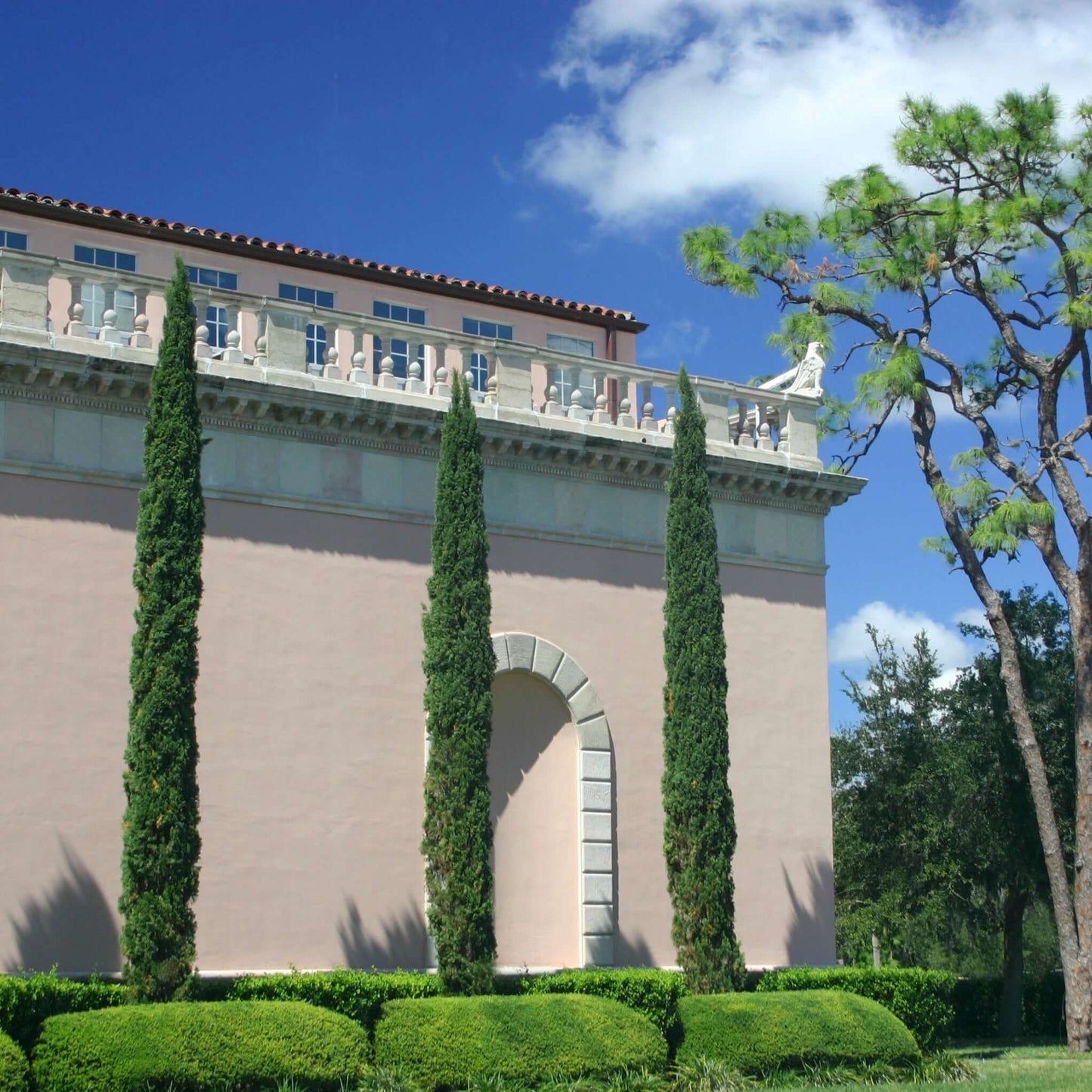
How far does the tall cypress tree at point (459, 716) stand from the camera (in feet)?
61.2

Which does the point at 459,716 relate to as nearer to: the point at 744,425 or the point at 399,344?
the point at 399,344

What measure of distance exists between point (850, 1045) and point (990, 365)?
14.2 metres

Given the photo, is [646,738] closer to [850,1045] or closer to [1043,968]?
[850,1045]

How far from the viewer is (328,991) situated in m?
18.0

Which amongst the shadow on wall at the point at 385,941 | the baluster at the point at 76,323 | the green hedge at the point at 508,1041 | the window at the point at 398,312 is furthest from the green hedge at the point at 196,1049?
the window at the point at 398,312

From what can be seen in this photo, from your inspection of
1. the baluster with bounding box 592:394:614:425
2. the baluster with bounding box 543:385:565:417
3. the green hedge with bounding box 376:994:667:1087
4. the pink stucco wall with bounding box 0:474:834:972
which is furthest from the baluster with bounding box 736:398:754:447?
the green hedge with bounding box 376:994:667:1087

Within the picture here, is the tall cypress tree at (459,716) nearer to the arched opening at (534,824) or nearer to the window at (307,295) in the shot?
the arched opening at (534,824)

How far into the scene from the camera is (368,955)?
19.9 m

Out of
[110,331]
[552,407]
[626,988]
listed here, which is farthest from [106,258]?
[626,988]

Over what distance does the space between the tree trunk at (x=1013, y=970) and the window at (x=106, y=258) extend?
64.3 ft

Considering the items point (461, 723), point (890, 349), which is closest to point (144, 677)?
point (461, 723)

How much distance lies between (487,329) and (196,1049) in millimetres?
15910

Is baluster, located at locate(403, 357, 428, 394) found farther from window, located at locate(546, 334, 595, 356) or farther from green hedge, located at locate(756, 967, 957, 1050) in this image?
green hedge, located at locate(756, 967, 957, 1050)

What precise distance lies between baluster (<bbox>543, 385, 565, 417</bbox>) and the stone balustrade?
20 mm
